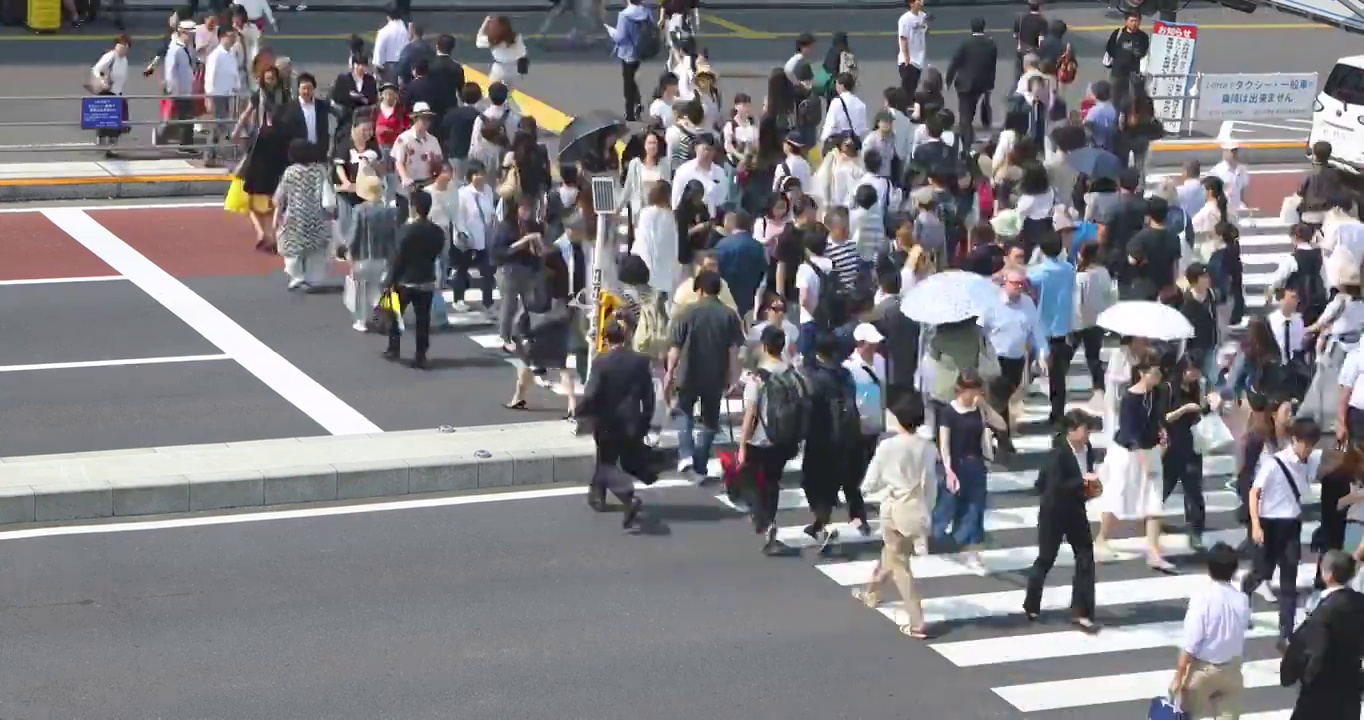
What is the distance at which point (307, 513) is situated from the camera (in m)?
15.7

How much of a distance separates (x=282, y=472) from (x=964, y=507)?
4689mm

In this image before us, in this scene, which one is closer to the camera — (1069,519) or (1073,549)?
(1069,519)

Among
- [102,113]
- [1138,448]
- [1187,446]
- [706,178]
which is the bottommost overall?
[1187,446]

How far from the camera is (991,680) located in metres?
13.2

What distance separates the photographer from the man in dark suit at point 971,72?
2784 cm

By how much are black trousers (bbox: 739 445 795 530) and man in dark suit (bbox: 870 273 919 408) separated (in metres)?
1.67

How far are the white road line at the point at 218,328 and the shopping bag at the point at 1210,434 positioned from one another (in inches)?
239

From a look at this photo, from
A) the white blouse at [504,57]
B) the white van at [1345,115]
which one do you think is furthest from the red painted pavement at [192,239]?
the white van at [1345,115]

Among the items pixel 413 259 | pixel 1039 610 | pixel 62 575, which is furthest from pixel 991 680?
pixel 413 259

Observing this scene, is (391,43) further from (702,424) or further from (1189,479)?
(1189,479)

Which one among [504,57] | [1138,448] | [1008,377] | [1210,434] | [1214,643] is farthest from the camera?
[504,57]

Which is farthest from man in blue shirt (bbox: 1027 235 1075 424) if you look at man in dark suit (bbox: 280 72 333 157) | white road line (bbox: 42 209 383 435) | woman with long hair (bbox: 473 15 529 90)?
woman with long hair (bbox: 473 15 529 90)

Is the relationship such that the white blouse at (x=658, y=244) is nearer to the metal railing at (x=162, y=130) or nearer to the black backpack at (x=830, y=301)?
the black backpack at (x=830, y=301)

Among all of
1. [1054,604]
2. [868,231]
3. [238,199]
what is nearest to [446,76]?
[238,199]
